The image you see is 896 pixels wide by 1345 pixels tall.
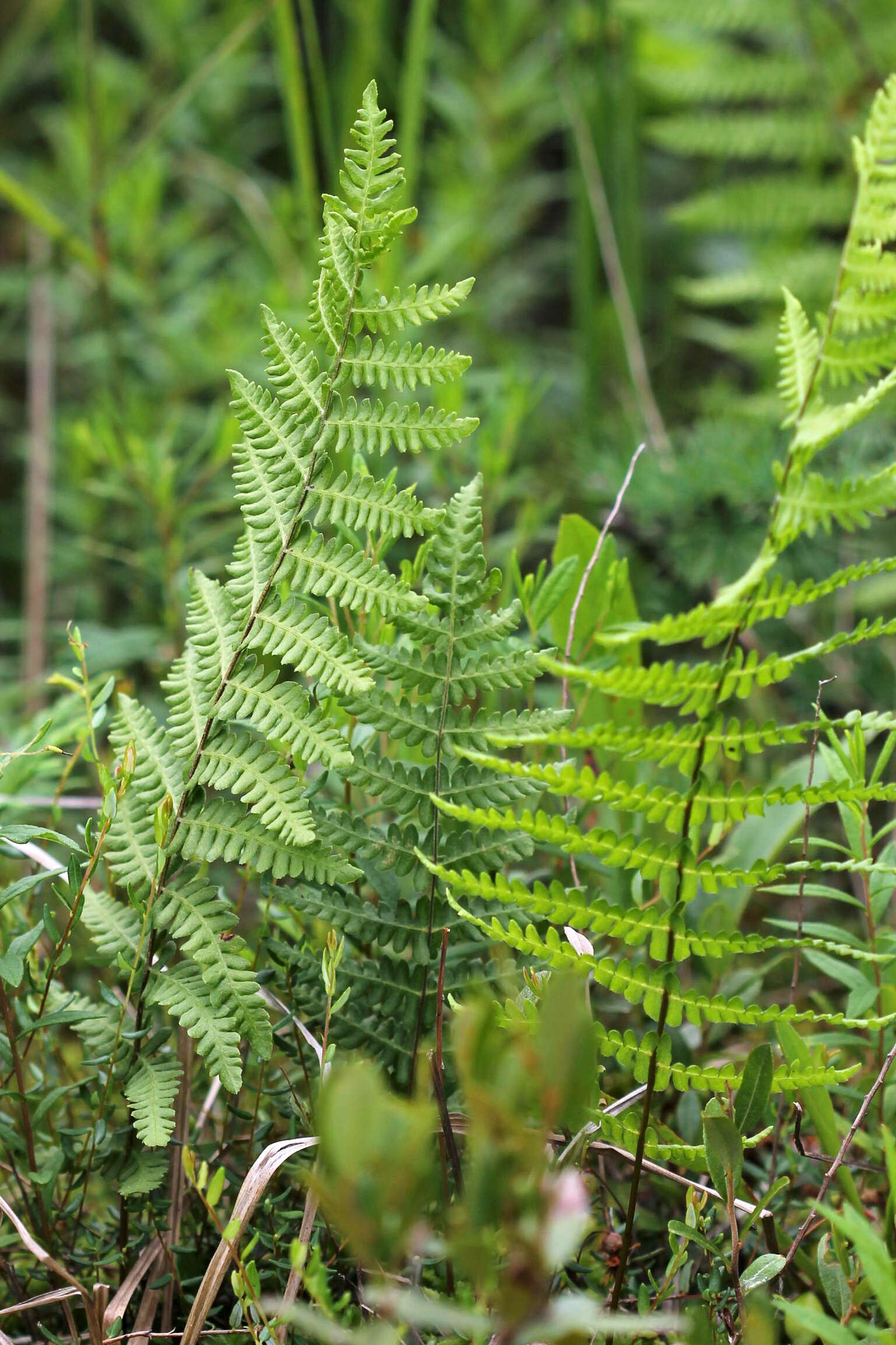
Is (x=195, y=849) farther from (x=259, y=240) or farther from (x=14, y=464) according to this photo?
(x=14, y=464)

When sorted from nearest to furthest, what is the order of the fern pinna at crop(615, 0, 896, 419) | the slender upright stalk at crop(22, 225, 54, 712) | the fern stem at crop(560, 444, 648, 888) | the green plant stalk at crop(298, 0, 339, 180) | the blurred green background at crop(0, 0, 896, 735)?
the fern stem at crop(560, 444, 648, 888) → the blurred green background at crop(0, 0, 896, 735) → the green plant stalk at crop(298, 0, 339, 180) → the slender upright stalk at crop(22, 225, 54, 712) → the fern pinna at crop(615, 0, 896, 419)

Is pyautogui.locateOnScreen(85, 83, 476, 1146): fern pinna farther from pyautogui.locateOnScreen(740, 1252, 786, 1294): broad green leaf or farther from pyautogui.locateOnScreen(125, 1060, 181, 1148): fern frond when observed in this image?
pyautogui.locateOnScreen(740, 1252, 786, 1294): broad green leaf

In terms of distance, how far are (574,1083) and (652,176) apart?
293 cm

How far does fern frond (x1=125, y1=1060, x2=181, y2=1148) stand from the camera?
60 centimetres

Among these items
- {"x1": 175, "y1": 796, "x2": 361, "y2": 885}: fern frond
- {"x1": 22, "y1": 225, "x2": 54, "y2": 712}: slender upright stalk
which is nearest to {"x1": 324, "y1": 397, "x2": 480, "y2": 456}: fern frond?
{"x1": 175, "y1": 796, "x2": 361, "y2": 885}: fern frond

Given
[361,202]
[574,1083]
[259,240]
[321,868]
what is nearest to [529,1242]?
[574,1083]

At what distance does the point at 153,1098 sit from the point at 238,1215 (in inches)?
3.1

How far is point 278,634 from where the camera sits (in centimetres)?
64

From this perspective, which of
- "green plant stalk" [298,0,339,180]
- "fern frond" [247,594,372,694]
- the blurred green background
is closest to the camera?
"fern frond" [247,594,372,694]

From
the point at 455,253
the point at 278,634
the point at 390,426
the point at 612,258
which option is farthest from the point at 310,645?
the point at 455,253

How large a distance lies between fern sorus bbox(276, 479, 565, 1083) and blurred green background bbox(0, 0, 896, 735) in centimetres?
62

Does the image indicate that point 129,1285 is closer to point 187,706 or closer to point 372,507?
point 187,706

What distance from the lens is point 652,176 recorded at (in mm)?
2936

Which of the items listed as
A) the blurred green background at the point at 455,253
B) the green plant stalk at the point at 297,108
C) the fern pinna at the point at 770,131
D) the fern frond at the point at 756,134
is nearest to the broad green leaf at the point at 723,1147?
the blurred green background at the point at 455,253
